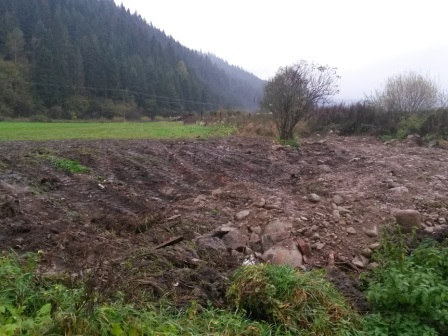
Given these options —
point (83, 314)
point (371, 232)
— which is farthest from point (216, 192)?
point (83, 314)

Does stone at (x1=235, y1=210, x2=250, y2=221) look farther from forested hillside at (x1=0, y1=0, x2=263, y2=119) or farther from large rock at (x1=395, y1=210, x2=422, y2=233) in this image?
forested hillside at (x1=0, y1=0, x2=263, y2=119)

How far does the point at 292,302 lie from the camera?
317cm

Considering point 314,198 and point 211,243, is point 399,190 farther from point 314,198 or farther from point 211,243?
point 211,243

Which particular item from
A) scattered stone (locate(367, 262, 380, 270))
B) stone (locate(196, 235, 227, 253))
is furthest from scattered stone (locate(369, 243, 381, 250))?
stone (locate(196, 235, 227, 253))

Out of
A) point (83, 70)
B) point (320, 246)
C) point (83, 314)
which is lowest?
point (320, 246)

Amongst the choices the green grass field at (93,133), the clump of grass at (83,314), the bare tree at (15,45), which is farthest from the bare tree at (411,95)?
the bare tree at (15,45)

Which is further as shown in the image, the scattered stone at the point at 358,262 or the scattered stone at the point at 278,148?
the scattered stone at the point at 278,148

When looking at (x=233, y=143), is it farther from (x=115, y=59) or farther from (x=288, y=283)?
(x=115, y=59)

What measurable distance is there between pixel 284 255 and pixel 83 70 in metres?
52.5

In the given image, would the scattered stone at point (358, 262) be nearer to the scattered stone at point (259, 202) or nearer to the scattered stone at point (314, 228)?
the scattered stone at point (314, 228)

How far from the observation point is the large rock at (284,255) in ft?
13.6

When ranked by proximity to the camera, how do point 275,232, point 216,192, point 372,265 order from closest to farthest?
point 372,265
point 275,232
point 216,192

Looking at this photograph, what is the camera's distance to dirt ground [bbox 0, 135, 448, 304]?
3.70 m

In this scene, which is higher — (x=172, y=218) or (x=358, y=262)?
(x=172, y=218)
